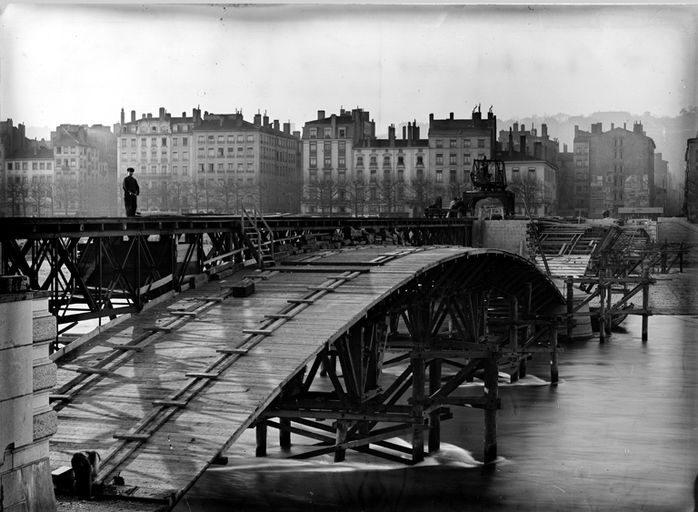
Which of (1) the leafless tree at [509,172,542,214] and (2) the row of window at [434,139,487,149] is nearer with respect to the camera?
(2) the row of window at [434,139,487,149]

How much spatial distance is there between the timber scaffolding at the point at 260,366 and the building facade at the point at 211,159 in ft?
126

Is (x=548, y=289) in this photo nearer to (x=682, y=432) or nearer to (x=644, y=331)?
Answer: (x=644, y=331)

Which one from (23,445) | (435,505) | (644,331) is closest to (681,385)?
(644,331)

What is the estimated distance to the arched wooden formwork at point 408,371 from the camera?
2988 cm

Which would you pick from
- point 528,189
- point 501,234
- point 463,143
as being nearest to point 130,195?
point 501,234

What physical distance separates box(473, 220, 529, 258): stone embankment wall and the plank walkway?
4252 cm

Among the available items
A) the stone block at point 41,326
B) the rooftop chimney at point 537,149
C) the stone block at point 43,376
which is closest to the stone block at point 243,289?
the stone block at point 41,326

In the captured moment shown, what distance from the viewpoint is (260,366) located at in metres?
20.7

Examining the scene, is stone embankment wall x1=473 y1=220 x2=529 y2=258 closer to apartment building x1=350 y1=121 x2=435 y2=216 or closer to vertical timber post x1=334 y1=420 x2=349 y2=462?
apartment building x1=350 y1=121 x2=435 y2=216

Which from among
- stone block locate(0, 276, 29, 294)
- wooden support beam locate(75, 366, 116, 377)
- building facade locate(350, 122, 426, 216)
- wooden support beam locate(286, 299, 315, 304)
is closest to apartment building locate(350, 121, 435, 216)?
building facade locate(350, 122, 426, 216)

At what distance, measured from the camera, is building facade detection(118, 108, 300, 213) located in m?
79.2

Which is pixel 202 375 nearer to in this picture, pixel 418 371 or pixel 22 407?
pixel 22 407

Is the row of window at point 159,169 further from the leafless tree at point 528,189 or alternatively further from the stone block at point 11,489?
the stone block at point 11,489

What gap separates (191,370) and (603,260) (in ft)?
211
